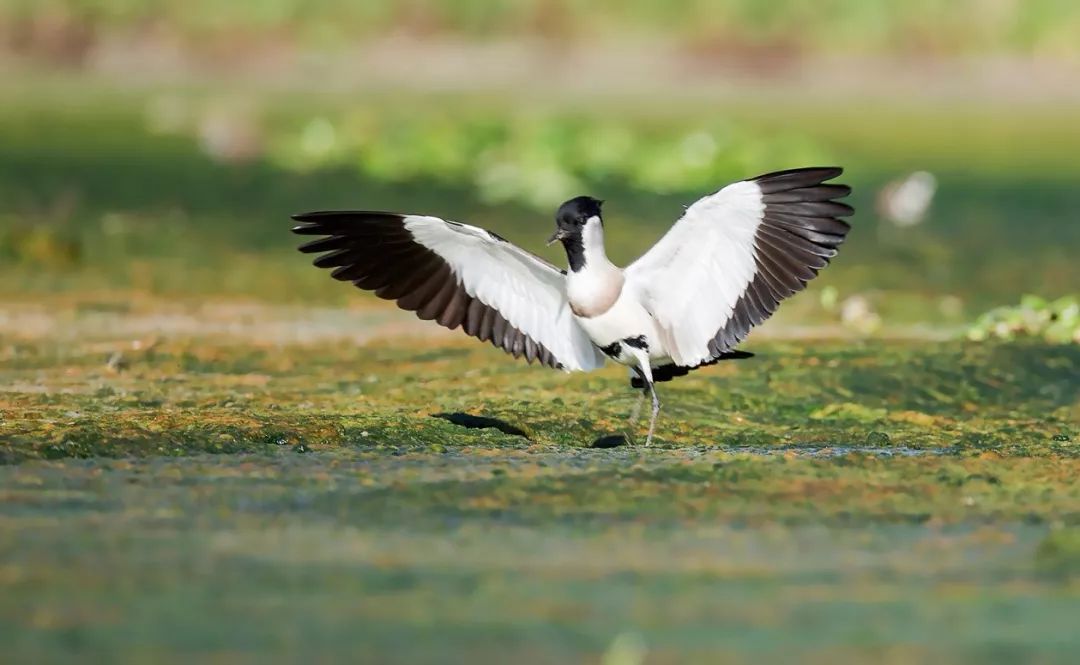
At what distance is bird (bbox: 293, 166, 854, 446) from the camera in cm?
759

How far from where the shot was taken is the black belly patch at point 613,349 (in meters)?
7.80

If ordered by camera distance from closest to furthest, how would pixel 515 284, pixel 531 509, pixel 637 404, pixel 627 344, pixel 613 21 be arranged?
1. pixel 531 509
2. pixel 627 344
3. pixel 515 284
4. pixel 637 404
5. pixel 613 21

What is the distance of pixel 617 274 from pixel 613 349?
29 centimetres

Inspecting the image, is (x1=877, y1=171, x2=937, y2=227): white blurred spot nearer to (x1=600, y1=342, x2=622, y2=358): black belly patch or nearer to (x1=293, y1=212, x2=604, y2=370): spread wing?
(x1=293, y1=212, x2=604, y2=370): spread wing

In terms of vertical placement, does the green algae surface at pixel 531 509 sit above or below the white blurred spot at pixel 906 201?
below

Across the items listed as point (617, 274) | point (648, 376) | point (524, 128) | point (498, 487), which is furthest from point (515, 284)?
point (524, 128)

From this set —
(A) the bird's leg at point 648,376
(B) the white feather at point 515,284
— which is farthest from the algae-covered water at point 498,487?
(B) the white feather at point 515,284

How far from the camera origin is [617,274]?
25.5ft

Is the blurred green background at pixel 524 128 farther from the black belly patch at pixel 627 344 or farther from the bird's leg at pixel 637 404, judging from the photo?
the black belly patch at pixel 627 344

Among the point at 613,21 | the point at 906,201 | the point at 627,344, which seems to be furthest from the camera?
the point at 613,21

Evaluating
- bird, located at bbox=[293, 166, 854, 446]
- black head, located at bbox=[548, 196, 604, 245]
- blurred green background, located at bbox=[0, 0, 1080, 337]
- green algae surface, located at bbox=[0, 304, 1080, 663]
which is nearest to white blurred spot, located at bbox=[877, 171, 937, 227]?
blurred green background, located at bbox=[0, 0, 1080, 337]

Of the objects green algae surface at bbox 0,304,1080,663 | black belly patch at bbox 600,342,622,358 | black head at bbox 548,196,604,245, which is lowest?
green algae surface at bbox 0,304,1080,663

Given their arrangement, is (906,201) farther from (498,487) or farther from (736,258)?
(498,487)

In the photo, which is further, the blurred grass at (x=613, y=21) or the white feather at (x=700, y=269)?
the blurred grass at (x=613, y=21)
